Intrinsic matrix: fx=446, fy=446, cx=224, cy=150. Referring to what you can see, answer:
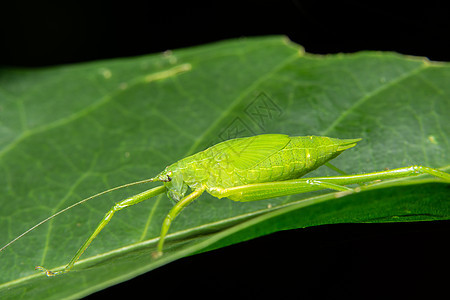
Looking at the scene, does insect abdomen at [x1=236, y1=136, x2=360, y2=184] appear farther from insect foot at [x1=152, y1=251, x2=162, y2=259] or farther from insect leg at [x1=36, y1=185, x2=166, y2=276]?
insect foot at [x1=152, y1=251, x2=162, y2=259]

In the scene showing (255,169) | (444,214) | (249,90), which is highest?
(249,90)

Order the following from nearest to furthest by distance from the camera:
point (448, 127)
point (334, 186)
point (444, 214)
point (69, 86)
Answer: point (444, 214) → point (334, 186) → point (448, 127) → point (69, 86)

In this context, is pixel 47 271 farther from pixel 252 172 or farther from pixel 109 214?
pixel 252 172

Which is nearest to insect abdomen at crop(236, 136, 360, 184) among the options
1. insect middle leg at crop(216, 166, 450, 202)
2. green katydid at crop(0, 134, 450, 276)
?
green katydid at crop(0, 134, 450, 276)

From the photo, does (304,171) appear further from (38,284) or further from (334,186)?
(38,284)

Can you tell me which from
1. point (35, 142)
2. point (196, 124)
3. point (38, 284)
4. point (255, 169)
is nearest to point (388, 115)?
point (255, 169)

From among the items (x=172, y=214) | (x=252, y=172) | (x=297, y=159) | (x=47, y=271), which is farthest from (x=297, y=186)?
(x=47, y=271)
